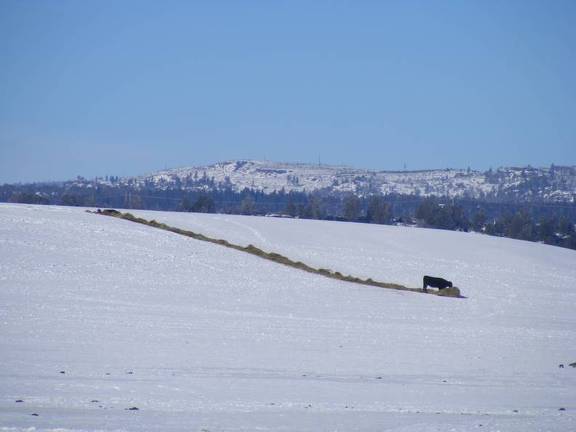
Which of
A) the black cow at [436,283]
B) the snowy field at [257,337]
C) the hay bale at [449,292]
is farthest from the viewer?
the black cow at [436,283]

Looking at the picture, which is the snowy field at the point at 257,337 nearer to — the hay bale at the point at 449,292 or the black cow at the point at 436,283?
the hay bale at the point at 449,292

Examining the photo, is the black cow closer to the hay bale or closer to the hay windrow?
the hay windrow

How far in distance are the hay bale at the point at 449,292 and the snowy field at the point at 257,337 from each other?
0.98 m

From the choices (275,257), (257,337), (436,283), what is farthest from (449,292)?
(257,337)

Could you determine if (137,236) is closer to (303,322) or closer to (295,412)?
(303,322)

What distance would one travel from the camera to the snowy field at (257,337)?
44.8ft

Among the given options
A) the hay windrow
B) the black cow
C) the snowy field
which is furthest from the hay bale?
the snowy field

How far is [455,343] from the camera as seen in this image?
80.6 feet

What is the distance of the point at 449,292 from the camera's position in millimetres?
39125

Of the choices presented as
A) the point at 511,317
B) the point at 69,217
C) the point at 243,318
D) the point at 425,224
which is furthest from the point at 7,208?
the point at 425,224

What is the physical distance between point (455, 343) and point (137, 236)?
2182 centimetres

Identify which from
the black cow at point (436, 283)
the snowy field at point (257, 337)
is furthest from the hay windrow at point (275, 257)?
the snowy field at point (257, 337)

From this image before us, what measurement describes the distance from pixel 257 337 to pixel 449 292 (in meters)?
17.9

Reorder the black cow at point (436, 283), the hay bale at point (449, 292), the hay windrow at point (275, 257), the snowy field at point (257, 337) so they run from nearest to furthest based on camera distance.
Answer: the snowy field at point (257, 337), the hay bale at point (449, 292), the hay windrow at point (275, 257), the black cow at point (436, 283)
